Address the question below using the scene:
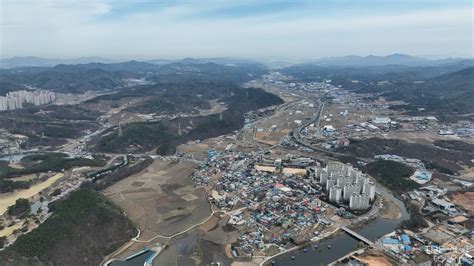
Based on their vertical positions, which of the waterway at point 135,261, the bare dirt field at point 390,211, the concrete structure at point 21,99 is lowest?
the waterway at point 135,261

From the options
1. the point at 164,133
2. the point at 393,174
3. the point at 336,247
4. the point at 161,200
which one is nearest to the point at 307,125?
the point at 164,133

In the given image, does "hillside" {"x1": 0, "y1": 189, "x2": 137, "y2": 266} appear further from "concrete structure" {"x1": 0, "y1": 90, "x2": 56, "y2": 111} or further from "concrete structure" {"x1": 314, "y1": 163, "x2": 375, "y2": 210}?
"concrete structure" {"x1": 0, "y1": 90, "x2": 56, "y2": 111}

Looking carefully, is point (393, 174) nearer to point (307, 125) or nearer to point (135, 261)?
point (135, 261)

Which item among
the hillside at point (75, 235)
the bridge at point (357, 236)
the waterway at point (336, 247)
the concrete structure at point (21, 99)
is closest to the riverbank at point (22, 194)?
the hillside at point (75, 235)

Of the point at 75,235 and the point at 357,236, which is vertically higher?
the point at 75,235

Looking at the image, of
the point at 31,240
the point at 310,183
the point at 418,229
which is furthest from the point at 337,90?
the point at 31,240

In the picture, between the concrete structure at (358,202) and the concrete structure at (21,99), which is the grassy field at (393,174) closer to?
the concrete structure at (358,202)
